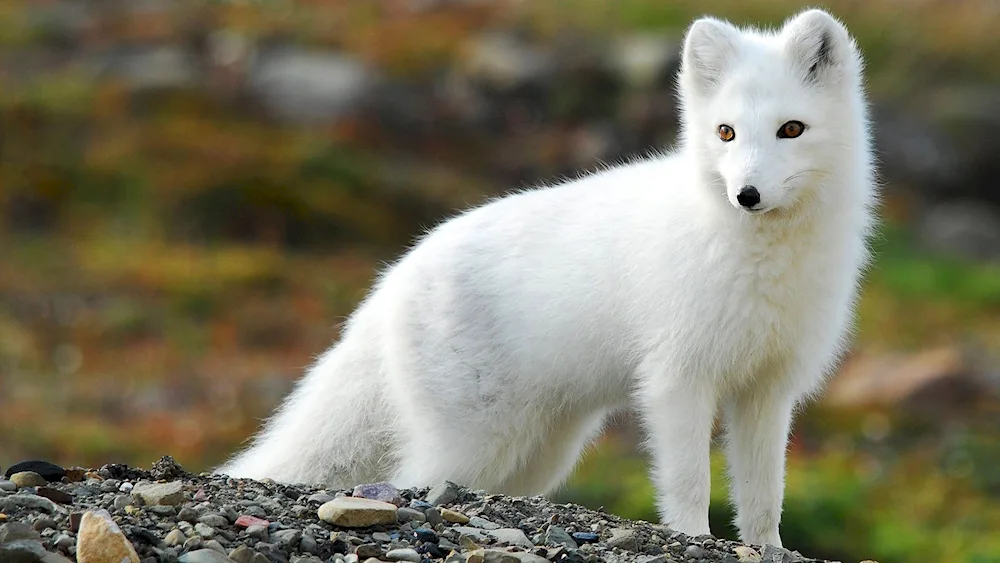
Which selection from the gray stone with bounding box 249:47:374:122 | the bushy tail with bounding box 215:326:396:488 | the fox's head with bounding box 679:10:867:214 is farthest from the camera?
the gray stone with bounding box 249:47:374:122

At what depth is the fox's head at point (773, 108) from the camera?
515cm

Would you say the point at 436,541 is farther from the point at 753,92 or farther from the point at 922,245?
the point at 922,245

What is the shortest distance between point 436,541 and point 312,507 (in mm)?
558

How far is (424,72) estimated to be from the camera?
19.9m

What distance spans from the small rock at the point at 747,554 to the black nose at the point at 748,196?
54.6 inches

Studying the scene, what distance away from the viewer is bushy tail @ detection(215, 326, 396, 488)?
639 cm

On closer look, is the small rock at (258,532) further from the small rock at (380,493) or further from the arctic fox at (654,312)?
the arctic fox at (654,312)

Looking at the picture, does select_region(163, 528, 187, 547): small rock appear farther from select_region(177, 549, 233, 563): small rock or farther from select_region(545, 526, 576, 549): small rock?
select_region(545, 526, 576, 549): small rock

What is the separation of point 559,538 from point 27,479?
6.82ft

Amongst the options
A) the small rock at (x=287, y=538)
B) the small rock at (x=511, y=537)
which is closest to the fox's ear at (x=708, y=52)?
the small rock at (x=511, y=537)

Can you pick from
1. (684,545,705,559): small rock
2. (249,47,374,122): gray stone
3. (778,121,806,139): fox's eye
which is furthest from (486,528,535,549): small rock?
(249,47,374,122): gray stone

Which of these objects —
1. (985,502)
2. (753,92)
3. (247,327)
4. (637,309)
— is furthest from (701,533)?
(247,327)

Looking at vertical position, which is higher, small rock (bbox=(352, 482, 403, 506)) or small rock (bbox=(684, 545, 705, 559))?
small rock (bbox=(352, 482, 403, 506))

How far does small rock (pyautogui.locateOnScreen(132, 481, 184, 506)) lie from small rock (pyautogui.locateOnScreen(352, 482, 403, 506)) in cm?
71
